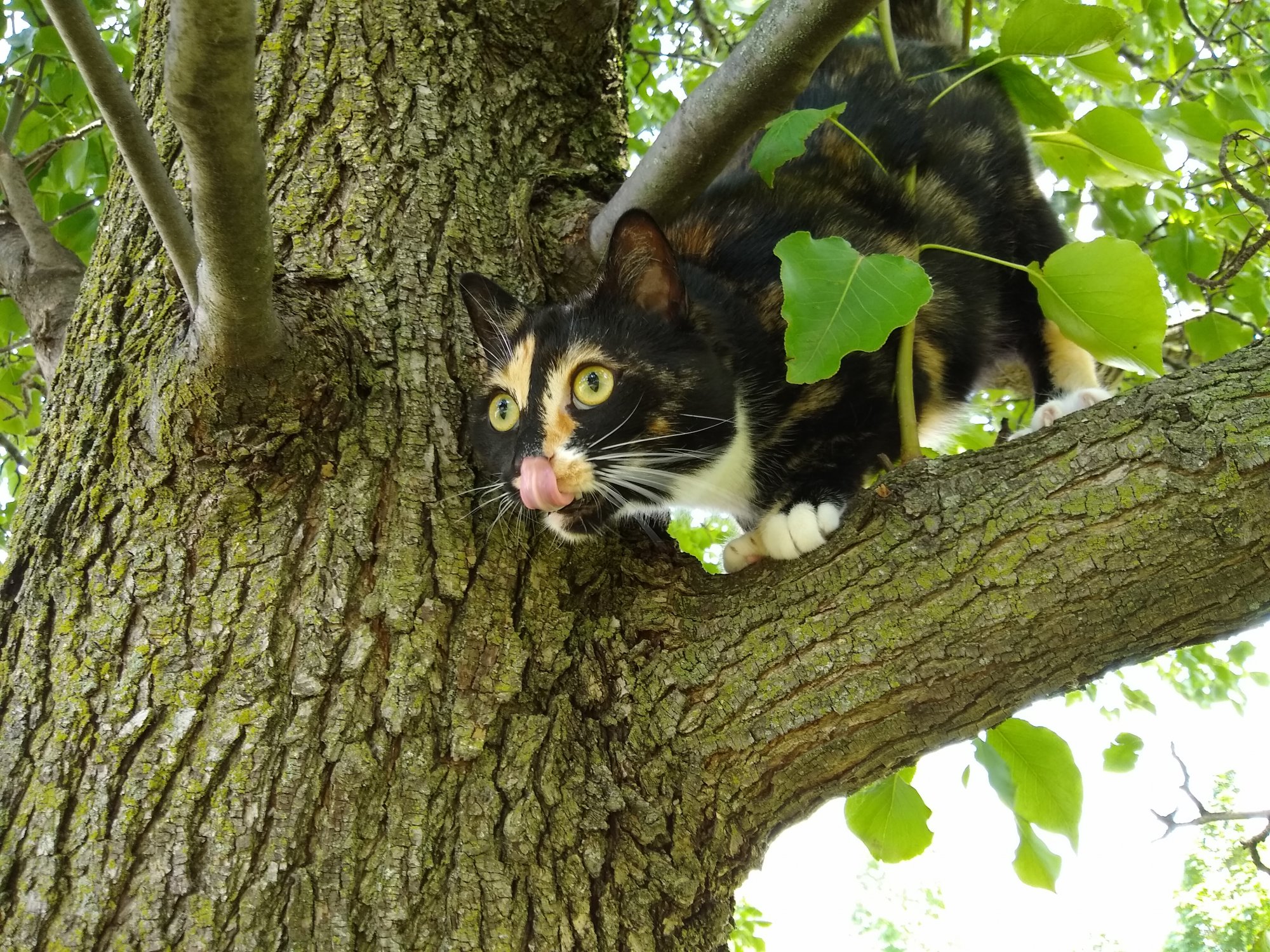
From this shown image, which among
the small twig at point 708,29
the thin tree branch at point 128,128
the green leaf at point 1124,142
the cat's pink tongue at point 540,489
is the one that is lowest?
the cat's pink tongue at point 540,489

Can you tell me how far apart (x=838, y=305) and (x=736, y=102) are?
1.43 feet

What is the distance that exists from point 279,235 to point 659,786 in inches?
46.3

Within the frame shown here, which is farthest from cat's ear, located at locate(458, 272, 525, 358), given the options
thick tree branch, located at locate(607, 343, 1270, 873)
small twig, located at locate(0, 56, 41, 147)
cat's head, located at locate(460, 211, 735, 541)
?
small twig, located at locate(0, 56, 41, 147)

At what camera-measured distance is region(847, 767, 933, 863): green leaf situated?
1657 mm

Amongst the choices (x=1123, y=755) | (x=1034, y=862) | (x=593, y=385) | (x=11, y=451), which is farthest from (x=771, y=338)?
(x=11, y=451)

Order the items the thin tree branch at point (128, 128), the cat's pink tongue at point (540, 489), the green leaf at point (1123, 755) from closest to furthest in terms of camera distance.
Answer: the thin tree branch at point (128, 128)
the cat's pink tongue at point (540, 489)
the green leaf at point (1123, 755)

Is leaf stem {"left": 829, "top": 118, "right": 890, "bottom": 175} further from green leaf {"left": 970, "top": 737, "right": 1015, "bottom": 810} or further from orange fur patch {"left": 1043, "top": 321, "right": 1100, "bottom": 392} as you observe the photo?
green leaf {"left": 970, "top": 737, "right": 1015, "bottom": 810}

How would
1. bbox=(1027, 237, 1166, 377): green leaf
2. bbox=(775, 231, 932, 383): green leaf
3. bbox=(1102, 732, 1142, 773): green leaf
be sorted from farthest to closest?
1. bbox=(1102, 732, 1142, 773): green leaf
2. bbox=(1027, 237, 1166, 377): green leaf
3. bbox=(775, 231, 932, 383): green leaf

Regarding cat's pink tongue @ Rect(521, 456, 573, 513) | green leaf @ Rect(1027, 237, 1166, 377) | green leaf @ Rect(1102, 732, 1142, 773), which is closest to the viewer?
green leaf @ Rect(1027, 237, 1166, 377)

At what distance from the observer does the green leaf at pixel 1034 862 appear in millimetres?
1593

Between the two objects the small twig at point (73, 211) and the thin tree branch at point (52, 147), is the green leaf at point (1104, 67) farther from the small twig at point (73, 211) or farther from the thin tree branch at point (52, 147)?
the small twig at point (73, 211)

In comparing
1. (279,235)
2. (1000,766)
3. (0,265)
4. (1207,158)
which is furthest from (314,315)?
(1207,158)

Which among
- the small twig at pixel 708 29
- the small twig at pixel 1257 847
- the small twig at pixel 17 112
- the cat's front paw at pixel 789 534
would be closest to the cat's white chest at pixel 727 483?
the cat's front paw at pixel 789 534

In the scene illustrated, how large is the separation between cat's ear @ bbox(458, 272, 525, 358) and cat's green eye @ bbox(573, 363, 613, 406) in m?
0.17
